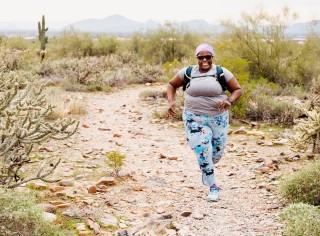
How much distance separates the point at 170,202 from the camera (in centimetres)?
487

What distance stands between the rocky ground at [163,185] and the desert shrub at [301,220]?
192 millimetres

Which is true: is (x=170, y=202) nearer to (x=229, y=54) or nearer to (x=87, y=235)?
(x=87, y=235)

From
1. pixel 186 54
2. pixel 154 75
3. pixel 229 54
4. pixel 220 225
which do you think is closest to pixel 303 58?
pixel 229 54

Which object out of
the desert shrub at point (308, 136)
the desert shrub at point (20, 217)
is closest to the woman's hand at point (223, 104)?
the desert shrub at point (20, 217)

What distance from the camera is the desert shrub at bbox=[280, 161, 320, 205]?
174 inches

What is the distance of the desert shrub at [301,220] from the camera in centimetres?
359

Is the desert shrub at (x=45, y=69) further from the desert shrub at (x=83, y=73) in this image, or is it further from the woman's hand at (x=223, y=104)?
the woman's hand at (x=223, y=104)

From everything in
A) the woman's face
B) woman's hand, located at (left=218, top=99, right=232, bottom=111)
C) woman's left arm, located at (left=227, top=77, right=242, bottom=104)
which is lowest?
woman's hand, located at (left=218, top=99, right=232, bottom=111)

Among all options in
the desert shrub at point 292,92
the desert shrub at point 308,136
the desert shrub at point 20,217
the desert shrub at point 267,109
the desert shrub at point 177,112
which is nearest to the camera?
the desert shrub at point 20,217

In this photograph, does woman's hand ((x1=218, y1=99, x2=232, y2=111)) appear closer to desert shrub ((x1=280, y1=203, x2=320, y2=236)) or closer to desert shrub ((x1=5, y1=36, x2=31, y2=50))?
desert shrub ((x1=280, y1=203, x2=320, y2=236))

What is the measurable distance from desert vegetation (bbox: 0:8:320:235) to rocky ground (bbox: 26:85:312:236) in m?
0.28

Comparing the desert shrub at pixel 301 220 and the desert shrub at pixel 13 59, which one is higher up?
the desert shrub at pixel 13 59

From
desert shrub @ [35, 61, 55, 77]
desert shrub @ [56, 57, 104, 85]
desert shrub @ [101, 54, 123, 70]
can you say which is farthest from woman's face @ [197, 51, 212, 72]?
desert shrub @ [101, 54, 123, 70]

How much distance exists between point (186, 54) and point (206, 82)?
736 inches
